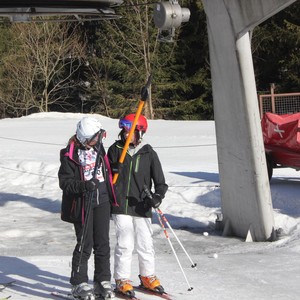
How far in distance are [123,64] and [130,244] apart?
36988mm

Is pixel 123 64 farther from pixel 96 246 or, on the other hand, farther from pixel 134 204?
pixel 96 246

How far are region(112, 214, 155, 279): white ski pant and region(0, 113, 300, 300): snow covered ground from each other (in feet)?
0.90

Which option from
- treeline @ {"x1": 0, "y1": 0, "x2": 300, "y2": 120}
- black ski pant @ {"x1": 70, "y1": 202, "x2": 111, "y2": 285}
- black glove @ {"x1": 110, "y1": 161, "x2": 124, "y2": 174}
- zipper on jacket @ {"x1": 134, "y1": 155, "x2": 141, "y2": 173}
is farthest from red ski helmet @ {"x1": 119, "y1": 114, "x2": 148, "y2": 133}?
treeline @ {"x1": 0, "y1": 0, "x2": 300, "y2": 120}

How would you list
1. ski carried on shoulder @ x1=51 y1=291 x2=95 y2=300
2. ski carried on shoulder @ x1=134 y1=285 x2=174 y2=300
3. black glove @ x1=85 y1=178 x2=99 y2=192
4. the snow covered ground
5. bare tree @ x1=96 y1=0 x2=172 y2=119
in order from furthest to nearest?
bare tree @ x1=96 y1=0 x2=172 y2=119 < the snow covered ground < ski carried on shoulder @ x1=134 y1=285 x2=174 y2=300 < ski carried on shoulder @ x1=51 y1=291 x2=95 y2=300 < black glove @ x1=85 y1=178 x2=99 y2=192

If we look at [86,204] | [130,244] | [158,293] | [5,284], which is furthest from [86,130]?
[5,284]

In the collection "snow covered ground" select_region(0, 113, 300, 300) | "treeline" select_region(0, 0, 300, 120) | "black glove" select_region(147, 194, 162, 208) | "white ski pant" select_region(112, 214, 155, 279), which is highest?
"treeline" select_region(0, 0, 300, 120)

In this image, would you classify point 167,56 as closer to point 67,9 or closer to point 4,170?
→ point 4,170

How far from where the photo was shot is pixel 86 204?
6.34 meters

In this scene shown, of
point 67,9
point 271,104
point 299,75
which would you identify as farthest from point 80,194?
point 299,75

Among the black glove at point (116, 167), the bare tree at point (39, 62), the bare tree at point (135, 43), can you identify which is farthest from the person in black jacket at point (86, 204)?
the bare tree at point (135, 43)

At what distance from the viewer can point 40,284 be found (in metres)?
7.13

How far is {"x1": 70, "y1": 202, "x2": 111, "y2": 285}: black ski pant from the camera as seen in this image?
6387mm

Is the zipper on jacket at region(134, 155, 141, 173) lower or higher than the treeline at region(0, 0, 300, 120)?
lower

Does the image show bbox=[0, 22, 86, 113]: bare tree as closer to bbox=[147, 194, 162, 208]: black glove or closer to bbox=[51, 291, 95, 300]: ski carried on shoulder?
bbox=[147, 194, 162, 208]: black glove
